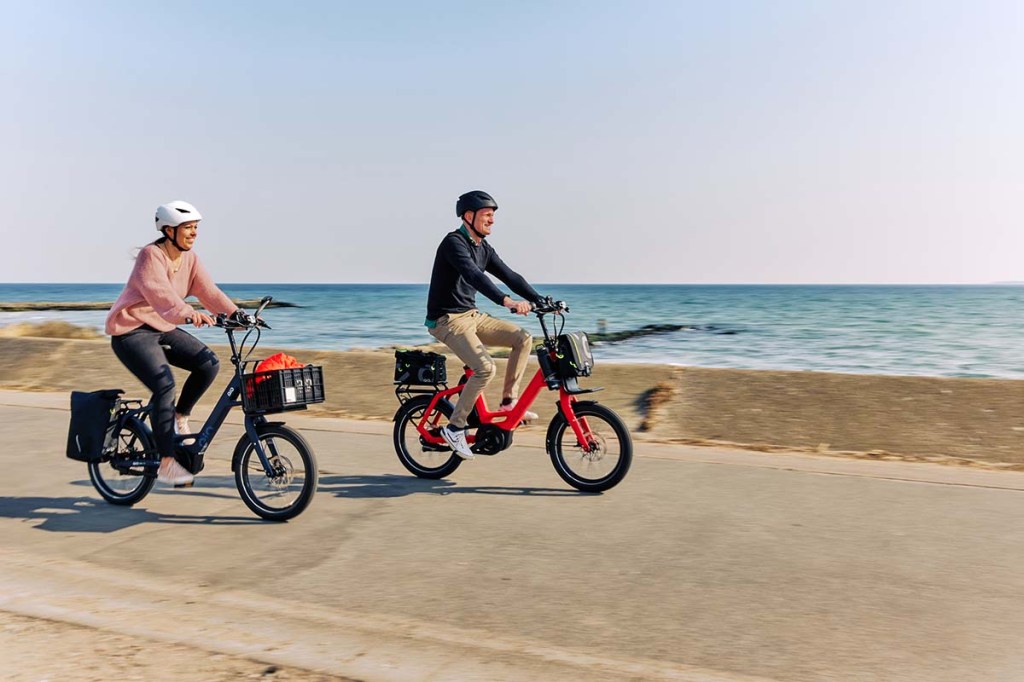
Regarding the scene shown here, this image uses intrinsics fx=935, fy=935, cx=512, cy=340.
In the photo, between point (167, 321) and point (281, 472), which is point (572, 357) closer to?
point (281, 472)

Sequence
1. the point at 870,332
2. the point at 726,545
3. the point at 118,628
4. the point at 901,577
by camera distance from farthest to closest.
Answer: the point at 870,332 < the point at 726,545 < the point at 901,577 < the point at 118,628

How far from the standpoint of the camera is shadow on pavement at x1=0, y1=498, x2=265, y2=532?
5898mm

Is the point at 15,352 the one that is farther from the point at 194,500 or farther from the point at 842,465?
the point at 842,465

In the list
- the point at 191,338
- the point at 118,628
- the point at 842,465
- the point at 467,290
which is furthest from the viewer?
the point at 842,465

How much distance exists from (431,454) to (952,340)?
4823 cm

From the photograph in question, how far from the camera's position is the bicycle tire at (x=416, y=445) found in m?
7.55

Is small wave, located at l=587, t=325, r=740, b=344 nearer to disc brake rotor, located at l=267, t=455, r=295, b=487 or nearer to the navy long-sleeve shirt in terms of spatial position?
the navy long-sleeve shirt

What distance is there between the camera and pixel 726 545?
540 centimetres

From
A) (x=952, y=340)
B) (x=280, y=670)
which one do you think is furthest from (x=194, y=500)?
(x=952, y=340)

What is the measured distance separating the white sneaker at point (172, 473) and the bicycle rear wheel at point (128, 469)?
0.11 meters

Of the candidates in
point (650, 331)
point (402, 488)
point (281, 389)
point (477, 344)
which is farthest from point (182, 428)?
point (650, 331)

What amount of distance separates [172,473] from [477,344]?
2.38 m

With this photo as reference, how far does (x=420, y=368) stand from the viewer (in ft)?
25.0

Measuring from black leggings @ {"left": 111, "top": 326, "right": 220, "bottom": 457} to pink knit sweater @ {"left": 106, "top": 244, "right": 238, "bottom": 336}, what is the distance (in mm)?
88
